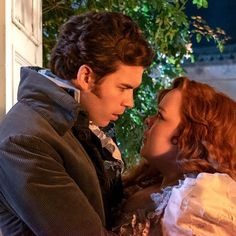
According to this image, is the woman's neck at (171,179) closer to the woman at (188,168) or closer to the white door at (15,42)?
the woman at (188,168)

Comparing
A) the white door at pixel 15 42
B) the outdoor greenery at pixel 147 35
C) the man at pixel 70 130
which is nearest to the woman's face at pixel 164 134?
the man at pixel 70 130

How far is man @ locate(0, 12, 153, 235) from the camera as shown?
129cm

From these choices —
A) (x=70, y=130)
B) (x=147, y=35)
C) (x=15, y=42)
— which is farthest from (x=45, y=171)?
(x=147, y=35)

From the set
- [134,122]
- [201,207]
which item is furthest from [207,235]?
[134,122]

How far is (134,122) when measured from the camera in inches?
133

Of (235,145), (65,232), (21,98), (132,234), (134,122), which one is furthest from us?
(134,122)

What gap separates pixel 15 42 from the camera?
1939 mm

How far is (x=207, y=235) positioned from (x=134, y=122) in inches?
76.9

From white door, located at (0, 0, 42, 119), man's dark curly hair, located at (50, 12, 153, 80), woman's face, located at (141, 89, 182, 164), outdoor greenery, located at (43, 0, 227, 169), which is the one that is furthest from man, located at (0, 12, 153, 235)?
outdoor greenery, located at (43, 0, 227, 169)

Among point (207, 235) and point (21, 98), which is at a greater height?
point (21, 98)

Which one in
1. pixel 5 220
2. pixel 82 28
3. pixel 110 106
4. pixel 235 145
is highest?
pixel 82 28

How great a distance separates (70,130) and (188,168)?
1.20 ft

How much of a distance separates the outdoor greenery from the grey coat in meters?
1.59

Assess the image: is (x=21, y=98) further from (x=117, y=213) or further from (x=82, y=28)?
(x=117, y=213)
